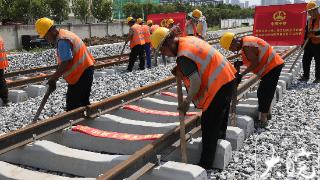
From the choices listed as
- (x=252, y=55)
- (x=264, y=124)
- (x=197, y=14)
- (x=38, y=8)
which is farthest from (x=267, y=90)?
(x=38, y=8)

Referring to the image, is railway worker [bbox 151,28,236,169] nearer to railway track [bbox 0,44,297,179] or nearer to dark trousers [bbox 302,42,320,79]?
railway track [bbox 0,44,297,179]

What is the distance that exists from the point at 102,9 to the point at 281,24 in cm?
3490

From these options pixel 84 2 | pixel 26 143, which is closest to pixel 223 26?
pixel 84 2

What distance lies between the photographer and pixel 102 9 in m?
44.8

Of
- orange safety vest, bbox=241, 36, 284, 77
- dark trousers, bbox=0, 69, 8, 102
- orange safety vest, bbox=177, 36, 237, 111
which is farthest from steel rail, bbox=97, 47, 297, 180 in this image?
dark trousers, bbox=0, 69, 8, 102

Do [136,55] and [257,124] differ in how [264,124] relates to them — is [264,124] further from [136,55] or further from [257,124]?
[136,55]

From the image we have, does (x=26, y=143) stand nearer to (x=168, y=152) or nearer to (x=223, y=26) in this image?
(x=168, y=152)

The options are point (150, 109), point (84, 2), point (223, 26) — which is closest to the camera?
point (150, 109)

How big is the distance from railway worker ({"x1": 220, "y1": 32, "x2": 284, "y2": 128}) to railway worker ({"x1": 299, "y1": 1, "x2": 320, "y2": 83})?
3.80 meters

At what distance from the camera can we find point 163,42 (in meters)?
3.76

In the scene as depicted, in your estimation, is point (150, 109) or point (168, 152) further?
point (150, 109)

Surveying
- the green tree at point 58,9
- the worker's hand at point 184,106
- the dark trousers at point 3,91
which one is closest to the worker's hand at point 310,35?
the worker's hand at point 184,106

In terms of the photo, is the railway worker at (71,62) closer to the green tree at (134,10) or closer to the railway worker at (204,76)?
the railway worker at (204,76)

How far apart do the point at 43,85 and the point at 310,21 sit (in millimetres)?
6423
